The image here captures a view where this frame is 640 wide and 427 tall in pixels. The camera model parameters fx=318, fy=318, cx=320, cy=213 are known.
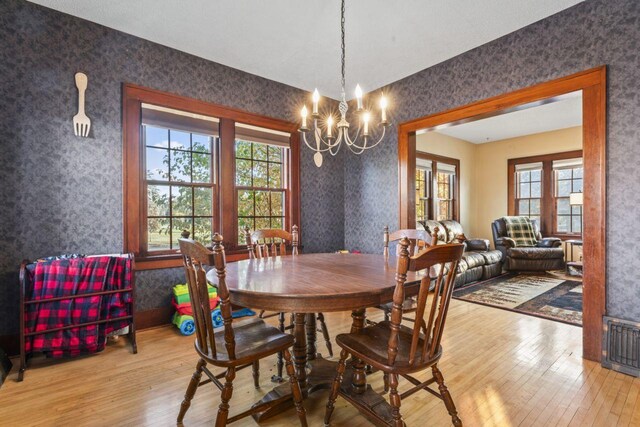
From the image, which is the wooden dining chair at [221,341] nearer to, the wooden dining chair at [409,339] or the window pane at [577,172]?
the wooden dining chair at [409,339]

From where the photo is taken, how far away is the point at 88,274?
2492 mm

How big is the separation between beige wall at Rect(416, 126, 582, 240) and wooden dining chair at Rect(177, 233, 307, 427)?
5797 mm

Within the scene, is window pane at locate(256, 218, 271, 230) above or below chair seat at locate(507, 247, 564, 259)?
above

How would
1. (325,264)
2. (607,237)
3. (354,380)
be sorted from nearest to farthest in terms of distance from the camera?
(354,380)
(325,264)
(607,237)

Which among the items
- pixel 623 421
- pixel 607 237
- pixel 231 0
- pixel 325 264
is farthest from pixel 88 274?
pixel 607 237

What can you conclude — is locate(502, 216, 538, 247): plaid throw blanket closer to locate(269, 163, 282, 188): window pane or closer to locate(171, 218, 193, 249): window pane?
locate(269, 163, 282, 188): window pane

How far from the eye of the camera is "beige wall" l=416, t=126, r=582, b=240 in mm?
6684

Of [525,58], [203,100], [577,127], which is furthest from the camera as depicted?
[577,127]

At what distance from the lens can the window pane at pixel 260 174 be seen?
13.2ft

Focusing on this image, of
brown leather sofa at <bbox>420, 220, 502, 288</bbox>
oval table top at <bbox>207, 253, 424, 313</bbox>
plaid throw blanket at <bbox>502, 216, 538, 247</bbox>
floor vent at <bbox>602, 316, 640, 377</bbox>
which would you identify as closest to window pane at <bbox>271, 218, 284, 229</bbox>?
oval table top at <bbox>207, 253, 424, 313</bbox>

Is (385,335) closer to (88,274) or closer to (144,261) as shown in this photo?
(88,274)

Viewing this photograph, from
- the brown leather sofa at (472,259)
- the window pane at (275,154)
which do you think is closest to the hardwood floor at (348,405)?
the brown leather sofa at (472,259)

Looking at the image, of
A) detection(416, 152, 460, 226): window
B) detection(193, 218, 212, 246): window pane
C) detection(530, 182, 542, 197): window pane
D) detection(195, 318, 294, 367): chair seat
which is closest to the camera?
detection(195, 318, 294, 367): chair seat

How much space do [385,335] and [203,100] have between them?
307 cm
